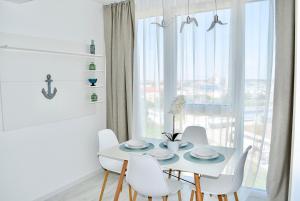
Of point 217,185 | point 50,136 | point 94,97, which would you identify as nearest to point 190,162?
point 217,185

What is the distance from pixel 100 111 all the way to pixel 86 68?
28.6 inches

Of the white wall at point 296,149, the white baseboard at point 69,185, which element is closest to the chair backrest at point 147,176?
the white wall at point 296,149

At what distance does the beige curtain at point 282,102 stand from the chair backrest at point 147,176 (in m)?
1.43

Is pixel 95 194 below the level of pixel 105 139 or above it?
below

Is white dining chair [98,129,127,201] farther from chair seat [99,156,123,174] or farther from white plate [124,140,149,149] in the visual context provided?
white plate [124,140,149,149]

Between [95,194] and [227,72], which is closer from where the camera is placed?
[227,72]

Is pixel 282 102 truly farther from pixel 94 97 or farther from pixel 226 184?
pixel 94 97

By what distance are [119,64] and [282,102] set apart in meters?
2.26

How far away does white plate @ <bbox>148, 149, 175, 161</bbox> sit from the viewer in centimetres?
217

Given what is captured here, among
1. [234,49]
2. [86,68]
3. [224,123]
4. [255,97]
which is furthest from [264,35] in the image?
[86,68]

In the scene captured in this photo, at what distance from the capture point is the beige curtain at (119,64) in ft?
11.8

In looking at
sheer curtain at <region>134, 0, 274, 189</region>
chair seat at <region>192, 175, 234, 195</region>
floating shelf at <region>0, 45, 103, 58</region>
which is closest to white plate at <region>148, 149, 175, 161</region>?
chair seat at <region>192, 175, 234, 195</region>

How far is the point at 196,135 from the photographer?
9.70 feet

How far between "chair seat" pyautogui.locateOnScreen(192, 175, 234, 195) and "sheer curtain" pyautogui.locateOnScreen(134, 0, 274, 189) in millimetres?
754
